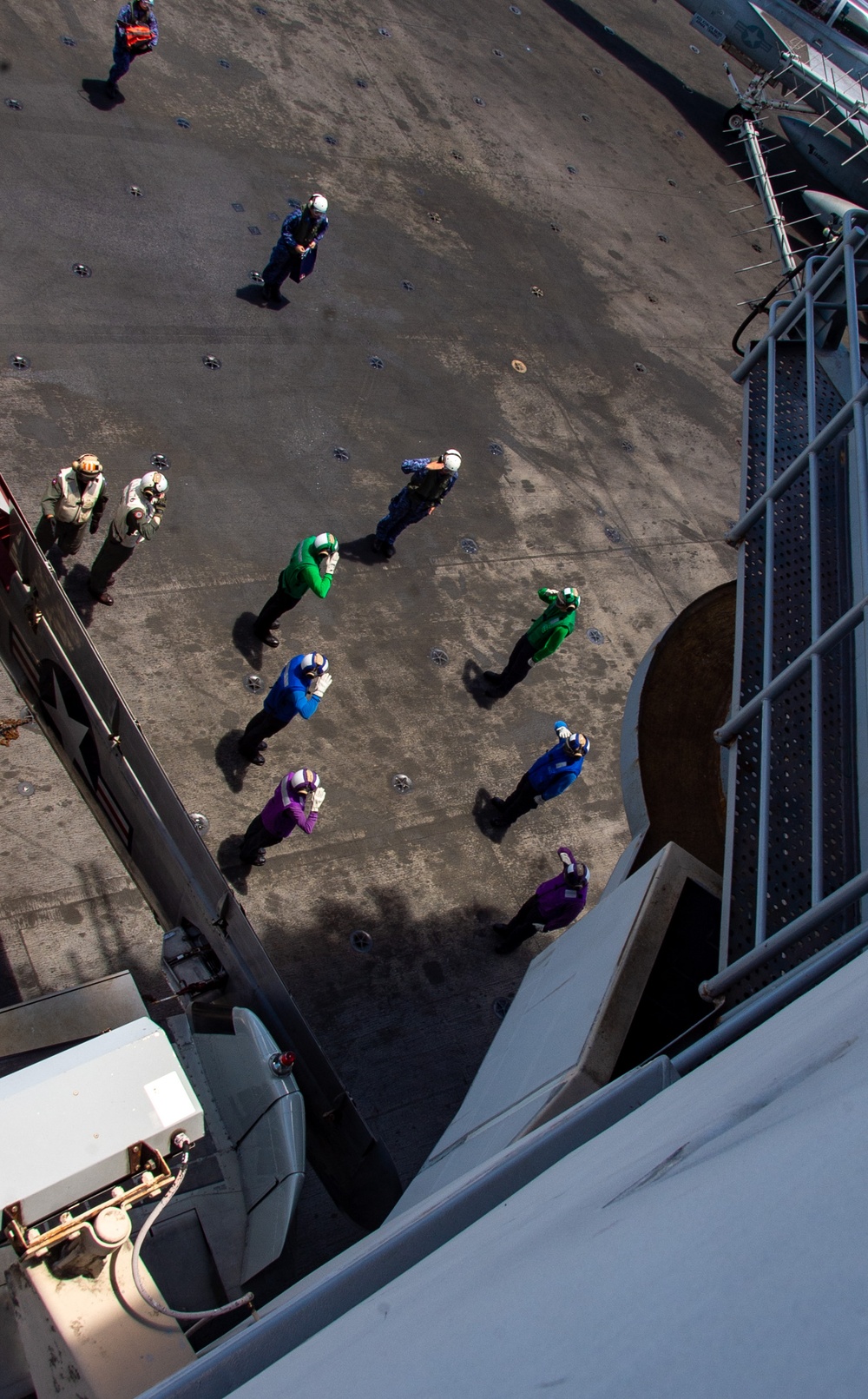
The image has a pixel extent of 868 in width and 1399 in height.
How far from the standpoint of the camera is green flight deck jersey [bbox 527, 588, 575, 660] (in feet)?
34.3

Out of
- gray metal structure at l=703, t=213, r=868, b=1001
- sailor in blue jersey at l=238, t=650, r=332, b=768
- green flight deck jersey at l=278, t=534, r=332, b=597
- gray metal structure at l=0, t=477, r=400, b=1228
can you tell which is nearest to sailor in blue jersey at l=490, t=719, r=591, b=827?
sailor in blue jersey at l=238, t=650, r=332, b=768

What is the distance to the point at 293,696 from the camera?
28.8ft

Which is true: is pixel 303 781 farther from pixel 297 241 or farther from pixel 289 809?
pixel 297 241

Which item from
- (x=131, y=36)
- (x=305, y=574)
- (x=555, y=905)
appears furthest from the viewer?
(x=131, y=36)

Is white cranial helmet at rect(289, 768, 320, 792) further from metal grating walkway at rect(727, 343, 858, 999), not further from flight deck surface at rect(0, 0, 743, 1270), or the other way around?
metal grating walkway at rect(727, 343, 858, 999)

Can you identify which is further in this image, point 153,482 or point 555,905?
point 153,482

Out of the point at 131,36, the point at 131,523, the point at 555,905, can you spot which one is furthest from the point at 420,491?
the point at 131,36

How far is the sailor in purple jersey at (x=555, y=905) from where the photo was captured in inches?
337

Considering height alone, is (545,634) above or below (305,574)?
above

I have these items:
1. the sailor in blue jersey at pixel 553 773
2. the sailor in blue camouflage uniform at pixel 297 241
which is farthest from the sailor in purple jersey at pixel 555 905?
the sailor in blue camouflage uniform at pixel 297 241

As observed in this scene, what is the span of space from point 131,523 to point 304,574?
170cm

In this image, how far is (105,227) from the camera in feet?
42.9

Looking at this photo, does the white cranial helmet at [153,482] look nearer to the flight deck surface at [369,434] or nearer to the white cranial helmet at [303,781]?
the flight deck surface at [369,434]

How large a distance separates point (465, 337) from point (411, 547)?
4.54m
